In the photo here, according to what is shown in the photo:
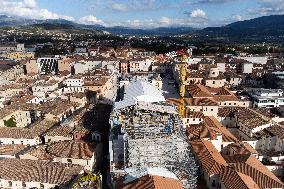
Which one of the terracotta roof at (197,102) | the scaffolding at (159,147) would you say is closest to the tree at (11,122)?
the scaffolding at (159,147)

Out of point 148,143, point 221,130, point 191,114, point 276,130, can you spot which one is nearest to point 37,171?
point 148,143

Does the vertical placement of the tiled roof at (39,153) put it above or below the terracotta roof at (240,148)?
below

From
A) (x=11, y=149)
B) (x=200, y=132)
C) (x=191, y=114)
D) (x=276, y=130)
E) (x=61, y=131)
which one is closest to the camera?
(x=11, y=149)

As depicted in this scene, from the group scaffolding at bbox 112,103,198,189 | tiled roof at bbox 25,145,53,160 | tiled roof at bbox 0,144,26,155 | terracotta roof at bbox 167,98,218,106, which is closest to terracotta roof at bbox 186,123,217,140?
scaffolding at bbox 112,103,198,189

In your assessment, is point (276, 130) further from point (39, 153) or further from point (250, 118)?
point (39, 153)

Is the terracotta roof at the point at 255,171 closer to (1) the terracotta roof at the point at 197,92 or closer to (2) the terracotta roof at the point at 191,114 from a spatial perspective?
(2) the terracotta roof at the point at 191,114

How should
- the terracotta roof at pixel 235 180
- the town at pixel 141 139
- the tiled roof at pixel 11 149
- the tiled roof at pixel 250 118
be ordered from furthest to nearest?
the tiled roof at pixel 250 118, the tiled roof at pixel 11 149, the town at pixel 141 139, the terracotta roof at pixel 235 180
